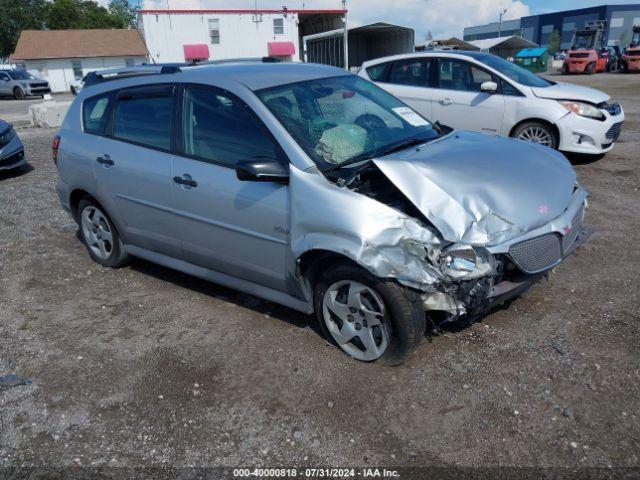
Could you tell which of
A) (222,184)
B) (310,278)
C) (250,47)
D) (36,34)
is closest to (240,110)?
(222,184)

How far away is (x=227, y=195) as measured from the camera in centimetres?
362

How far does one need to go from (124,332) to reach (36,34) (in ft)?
185

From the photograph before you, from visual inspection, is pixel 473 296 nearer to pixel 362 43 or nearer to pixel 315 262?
pixel 315 262

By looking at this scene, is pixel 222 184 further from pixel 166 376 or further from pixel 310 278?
pixel 166 376

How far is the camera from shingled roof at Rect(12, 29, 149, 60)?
47.7 meters

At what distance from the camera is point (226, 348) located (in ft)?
12.1

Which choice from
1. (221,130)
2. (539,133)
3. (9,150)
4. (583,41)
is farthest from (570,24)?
(221,130)

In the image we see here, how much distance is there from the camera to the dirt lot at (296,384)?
2.75m

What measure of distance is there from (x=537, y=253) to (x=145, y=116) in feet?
10.3

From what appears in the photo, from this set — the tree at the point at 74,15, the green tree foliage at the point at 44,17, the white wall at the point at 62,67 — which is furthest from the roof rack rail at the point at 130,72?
the tree at the point at 74,15

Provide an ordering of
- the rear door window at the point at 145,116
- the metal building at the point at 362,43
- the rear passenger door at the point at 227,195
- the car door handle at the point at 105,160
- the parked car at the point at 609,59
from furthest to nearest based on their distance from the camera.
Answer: the parked car at the point at 609,59 → the metal building at the point at 362,43 → the car door handle at the point at 105,160 → the rear door window at the point at 145,116 → the rear passenger door at the point at 227,195

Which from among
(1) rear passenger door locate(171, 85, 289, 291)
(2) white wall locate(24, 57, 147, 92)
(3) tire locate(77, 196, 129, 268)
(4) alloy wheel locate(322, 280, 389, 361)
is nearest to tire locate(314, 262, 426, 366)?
(4) alloy wheel locate(322, 280, 389, 361)

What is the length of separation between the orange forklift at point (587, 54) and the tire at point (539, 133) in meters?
32.2

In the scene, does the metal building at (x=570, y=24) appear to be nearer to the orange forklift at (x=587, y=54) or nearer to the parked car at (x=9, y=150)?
the orange forklift at (x=587, y=54)
